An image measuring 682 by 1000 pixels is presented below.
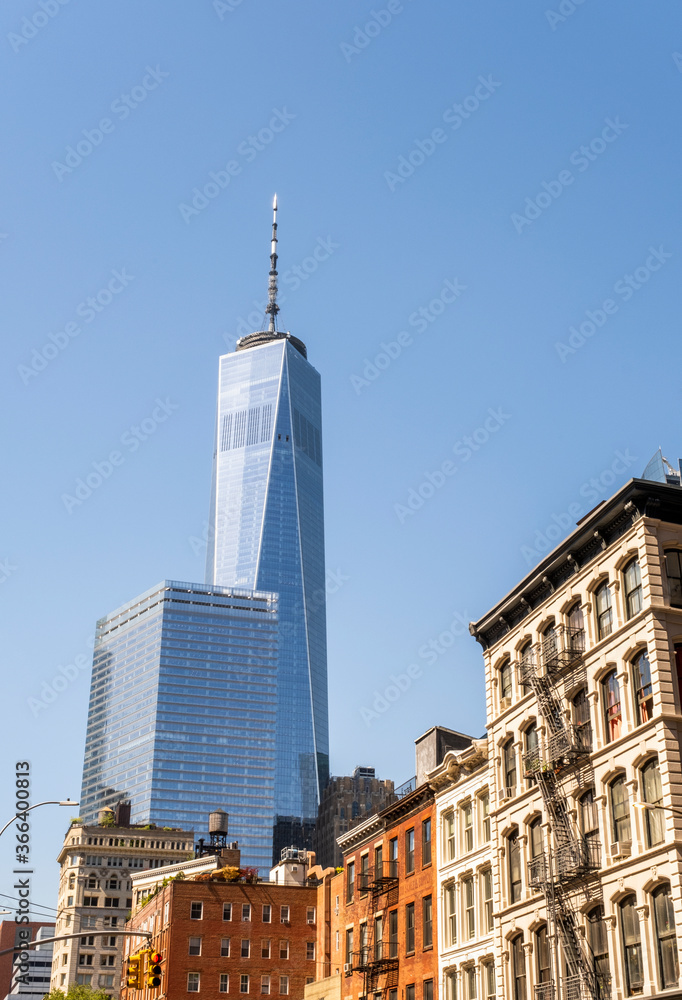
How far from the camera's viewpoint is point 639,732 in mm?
42844

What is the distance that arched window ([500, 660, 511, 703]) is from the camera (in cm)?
5609

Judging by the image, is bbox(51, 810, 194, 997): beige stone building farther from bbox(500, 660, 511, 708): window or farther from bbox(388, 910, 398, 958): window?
bbox(500, 660, 511, 708): window

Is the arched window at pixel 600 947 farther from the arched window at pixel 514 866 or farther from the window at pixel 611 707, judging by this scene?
the arched window at pixel 514 866

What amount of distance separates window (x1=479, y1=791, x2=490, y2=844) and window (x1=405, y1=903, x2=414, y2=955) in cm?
995

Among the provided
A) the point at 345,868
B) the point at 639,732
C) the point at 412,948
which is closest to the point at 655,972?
the point at 639,732

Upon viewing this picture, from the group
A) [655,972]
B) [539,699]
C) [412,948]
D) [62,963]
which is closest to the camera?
[655,972]

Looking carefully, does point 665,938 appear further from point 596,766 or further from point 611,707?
point 611,707

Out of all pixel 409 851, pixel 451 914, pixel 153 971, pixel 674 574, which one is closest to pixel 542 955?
pixel 451 914

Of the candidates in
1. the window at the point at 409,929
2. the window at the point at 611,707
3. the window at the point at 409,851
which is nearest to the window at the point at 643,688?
the window at the point at 611,707

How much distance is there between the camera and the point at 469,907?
189ft

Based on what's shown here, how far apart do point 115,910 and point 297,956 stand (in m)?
104

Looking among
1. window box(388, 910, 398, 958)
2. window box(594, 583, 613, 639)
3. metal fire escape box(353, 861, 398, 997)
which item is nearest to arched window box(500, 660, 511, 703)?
window box(594, 583, 613, 639)

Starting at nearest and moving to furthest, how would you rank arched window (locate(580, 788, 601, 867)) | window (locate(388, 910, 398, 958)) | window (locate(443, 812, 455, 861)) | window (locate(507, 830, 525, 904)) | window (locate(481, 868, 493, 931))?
1. arched window (locate(580, 788, 601, 867))
2. window (locate(507, 830, 525, 904))
3. window (locate(481, 868, 493, 931))
4. window (locate(443, 812, 455, 861))
5. window (locate(388, 910, 398, 958))

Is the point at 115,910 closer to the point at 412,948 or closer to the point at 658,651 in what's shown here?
the point at 412,948
